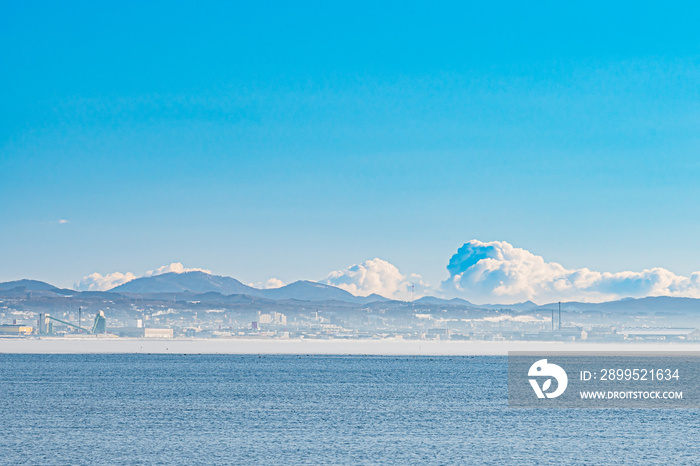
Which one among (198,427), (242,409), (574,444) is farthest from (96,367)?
(574,444)

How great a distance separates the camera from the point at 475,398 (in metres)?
91.4

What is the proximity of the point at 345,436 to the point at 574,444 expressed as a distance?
1522 cm

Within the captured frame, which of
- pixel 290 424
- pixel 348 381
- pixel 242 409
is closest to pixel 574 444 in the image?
pixel 290 424

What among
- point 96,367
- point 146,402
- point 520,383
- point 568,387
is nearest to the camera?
point 146,402

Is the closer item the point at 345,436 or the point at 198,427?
the point at 345,436

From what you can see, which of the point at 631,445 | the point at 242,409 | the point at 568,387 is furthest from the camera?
the point at 568,387

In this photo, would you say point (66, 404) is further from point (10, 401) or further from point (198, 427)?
point (198, 427)

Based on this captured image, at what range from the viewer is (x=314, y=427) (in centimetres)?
6556

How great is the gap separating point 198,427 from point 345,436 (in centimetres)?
1172

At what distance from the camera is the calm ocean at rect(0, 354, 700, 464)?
174 feet

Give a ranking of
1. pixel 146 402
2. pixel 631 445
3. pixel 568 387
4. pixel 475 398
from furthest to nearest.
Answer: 1. pixel 568 387
2. pixel 475 398
3. pixel 146 402
4. pixel 631 445

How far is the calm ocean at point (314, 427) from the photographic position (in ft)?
174

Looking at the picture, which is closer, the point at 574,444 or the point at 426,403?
the point at 574,444

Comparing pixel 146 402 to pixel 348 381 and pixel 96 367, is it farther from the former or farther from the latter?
pixel 96 367
